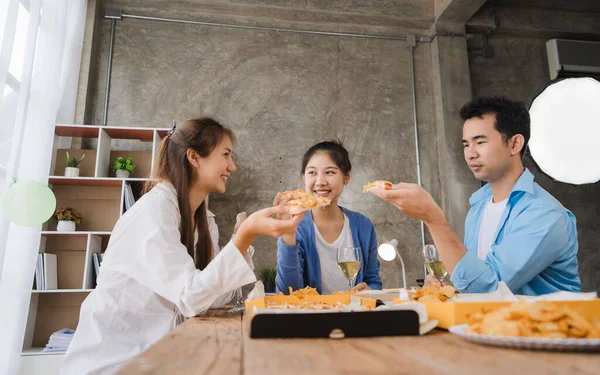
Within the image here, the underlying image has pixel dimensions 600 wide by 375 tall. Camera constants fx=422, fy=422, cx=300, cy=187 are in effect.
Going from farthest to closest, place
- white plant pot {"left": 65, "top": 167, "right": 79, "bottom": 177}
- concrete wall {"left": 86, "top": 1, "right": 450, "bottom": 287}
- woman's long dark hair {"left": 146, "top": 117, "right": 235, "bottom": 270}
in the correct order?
concrete wall {"left": 86, "top": 1, "right": 450, "bottom": 287} → white plant pot {"left": 65, "top": 167, "right": 79, "bottom": 177} → woman's long dark hair {"left": 146, "top": 117, "right": 235, "bottom": 270}

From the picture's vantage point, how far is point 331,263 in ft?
6.99

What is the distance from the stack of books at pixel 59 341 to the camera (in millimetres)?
3213

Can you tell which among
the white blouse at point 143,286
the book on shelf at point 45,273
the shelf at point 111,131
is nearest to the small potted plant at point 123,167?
the shelf at point 111,131

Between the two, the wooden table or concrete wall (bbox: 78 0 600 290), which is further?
concrete wall (bbox: 78 0 600 290)

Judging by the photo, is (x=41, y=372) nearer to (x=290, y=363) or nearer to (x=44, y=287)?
(x=44, y=287)

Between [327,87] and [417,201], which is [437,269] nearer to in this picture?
[417,201]

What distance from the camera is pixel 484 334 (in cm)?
59

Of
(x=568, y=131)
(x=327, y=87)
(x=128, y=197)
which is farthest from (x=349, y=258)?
(x=568, y=131)

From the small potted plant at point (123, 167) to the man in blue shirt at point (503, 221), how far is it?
2817 millimetres

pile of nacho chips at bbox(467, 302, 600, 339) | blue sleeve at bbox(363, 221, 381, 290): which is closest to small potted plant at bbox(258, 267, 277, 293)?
blue sleeve at bbox(363, 221, 381, 290)

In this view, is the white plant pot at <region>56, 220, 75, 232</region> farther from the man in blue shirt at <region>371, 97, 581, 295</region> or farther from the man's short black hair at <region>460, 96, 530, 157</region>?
the man's short black hair at <region>460, 96, 530, 157</region>

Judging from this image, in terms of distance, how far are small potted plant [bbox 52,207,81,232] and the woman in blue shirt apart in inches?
88.1

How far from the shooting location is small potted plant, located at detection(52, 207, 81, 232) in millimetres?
3471

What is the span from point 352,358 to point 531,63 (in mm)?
5479
